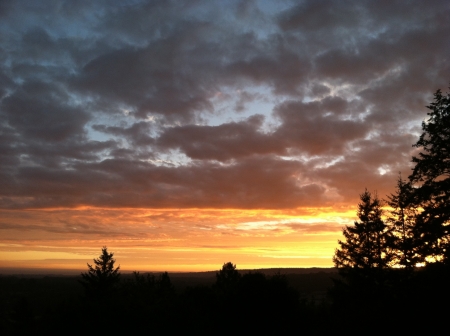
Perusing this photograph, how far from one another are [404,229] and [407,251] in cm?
182

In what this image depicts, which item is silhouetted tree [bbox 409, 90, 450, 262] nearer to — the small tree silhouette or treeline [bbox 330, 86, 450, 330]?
treeline [bbox 330, 86, 450, 330]

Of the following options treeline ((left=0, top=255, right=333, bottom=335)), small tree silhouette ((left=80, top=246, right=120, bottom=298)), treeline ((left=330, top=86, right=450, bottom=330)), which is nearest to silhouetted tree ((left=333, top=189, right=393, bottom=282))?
treeline ((left=330, top=86, right=450, bottom=330))

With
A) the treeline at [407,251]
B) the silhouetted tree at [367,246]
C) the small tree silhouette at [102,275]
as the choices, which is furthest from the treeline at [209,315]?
the small tree silhouette at [102,275]

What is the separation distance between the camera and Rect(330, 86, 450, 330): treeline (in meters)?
16.4

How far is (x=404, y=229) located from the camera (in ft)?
104

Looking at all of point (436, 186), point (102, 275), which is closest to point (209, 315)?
point (436, 186)

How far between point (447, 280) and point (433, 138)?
40.5 ft

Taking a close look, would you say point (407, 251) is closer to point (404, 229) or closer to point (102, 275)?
point (404, 229)

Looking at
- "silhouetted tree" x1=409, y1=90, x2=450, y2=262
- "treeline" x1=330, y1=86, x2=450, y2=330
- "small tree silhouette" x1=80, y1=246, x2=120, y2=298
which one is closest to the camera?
"treeline" x1=330, y1=86, x2=450, y2=330

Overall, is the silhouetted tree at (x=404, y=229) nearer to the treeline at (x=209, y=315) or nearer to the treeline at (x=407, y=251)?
the treeline at (x=407, y=251)

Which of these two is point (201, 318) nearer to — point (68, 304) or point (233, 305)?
point (233, 305)

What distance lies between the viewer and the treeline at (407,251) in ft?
53.9

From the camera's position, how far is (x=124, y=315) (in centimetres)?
2045

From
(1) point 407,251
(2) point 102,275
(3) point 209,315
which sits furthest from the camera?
(2) point 102,275
